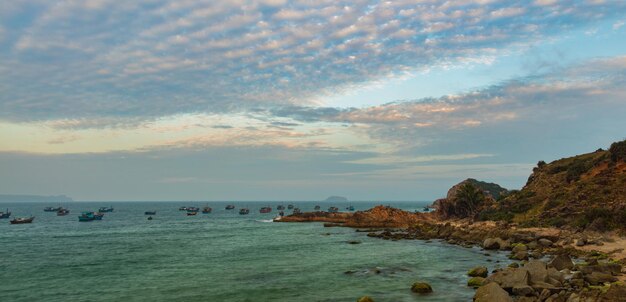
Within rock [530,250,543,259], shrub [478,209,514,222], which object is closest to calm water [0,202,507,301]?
rock [530,250,543,259]

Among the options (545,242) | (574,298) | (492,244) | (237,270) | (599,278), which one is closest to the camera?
(574,298)

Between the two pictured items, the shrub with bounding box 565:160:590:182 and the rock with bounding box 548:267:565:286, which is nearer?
the rock with bounding box 548:267:565:286

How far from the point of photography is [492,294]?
1105 inches

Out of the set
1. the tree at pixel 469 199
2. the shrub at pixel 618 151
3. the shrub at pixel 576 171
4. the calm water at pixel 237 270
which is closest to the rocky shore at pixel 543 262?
the calm water at pixel 237 270

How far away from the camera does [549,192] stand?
82.4m

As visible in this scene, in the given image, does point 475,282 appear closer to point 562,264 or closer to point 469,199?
point 562,264

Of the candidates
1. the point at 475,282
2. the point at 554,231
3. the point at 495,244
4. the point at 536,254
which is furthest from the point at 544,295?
the point at 554,231

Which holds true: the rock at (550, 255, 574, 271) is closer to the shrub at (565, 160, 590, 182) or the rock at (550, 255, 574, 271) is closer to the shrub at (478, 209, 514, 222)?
the shrub at (478, 209, 514, 222)

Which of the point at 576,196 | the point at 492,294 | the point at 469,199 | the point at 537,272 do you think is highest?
the point at 576,196

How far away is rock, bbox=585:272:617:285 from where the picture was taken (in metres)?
31.6

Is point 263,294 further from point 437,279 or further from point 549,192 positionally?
point 549,192

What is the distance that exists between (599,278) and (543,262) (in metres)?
5.43

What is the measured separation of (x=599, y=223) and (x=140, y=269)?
6006 cm

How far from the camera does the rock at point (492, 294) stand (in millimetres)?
27341
